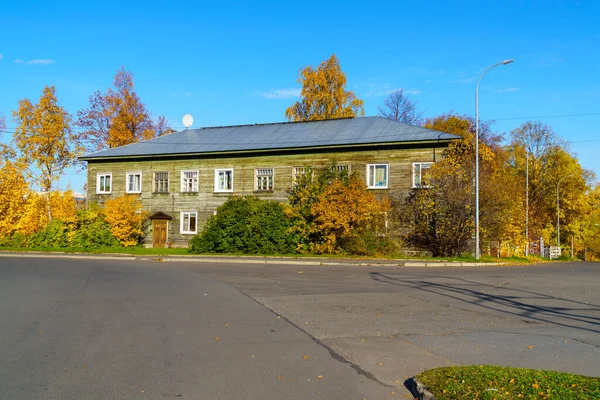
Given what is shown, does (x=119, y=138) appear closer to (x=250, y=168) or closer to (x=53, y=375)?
(x=250, y=168)

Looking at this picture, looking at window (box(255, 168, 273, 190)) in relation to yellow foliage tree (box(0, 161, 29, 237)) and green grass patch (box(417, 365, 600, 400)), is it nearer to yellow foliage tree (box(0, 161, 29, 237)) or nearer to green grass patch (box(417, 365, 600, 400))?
yellow foliage tree (box(0, 161, 29, 237))

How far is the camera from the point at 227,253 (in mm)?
29859

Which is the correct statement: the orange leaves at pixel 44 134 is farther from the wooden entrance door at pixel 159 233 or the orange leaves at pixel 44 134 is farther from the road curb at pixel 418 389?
the road curb at pixel 418 389

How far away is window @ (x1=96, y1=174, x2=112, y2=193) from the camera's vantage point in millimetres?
41344

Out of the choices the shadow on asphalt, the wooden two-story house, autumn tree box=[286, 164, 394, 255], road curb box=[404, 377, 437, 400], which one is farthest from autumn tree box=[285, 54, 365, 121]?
road curb box=[404, 377, 437, 400]

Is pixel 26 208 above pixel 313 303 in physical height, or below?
above

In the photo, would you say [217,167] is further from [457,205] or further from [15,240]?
[457,205]

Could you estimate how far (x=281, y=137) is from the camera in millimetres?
37281

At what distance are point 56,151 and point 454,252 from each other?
35950mm

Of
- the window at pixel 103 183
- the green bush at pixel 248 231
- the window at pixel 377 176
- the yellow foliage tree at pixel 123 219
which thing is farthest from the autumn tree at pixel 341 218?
the window at pixel 103 183

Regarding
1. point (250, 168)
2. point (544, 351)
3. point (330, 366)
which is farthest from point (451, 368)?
point (250, 168)

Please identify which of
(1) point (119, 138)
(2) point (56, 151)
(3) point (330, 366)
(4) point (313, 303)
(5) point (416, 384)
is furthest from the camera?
(1) point (119, 138)

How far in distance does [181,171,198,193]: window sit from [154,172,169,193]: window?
146 centimetres

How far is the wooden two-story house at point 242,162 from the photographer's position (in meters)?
31.8
